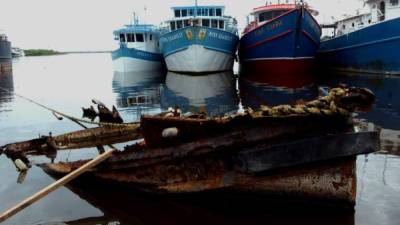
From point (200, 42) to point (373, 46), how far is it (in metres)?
9.72

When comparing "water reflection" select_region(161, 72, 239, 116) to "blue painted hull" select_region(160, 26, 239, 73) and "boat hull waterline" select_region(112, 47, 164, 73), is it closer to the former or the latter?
"blue painted hull" select_region(160, 26, 239, 73)

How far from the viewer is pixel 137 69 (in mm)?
35969

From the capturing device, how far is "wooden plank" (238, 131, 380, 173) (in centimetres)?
424

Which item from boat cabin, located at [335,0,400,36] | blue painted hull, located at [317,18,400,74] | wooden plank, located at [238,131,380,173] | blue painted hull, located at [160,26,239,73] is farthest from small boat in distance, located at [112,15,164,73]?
wooden plank, located at [238,131,380,173]

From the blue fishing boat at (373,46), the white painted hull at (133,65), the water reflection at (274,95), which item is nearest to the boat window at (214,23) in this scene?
the blue fishing boat at (373,46)

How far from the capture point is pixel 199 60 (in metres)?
26.0

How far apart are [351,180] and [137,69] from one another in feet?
107

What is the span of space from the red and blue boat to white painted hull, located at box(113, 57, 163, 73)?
1146cm

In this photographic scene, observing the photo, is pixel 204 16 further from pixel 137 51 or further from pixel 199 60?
pixel 137 51

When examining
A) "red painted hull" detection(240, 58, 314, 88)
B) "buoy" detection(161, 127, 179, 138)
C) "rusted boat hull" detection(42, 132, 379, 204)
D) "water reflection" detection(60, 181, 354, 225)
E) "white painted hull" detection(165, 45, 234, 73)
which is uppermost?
"white painted hull" detection(165, 45, 234, 73)

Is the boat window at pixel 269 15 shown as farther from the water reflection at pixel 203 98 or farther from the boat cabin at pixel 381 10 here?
the water reflection at pixel 203 98

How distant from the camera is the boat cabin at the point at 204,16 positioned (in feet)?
98.1

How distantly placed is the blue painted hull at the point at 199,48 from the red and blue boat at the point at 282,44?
1592mm

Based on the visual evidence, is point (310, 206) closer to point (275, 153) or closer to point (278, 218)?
point (278, 218)
